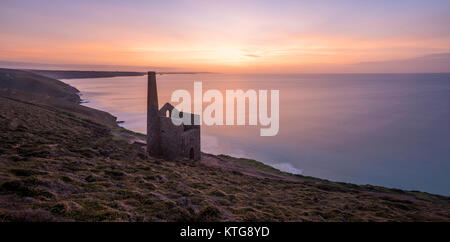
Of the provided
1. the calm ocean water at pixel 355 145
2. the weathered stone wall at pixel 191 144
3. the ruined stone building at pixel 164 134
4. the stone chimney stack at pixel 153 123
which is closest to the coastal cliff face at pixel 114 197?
the stone chimney stack at pixel 153 123

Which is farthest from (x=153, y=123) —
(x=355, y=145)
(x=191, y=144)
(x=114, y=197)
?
(x=355, y=145)

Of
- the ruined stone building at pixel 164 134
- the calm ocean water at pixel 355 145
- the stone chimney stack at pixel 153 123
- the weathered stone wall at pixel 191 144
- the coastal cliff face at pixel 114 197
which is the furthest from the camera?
the calm ocean water at pixel 355 145

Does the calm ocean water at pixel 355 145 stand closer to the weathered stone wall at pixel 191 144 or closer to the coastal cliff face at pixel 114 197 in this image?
the weathered stone wall at pixel 191 144

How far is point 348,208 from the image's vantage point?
13.2 metres

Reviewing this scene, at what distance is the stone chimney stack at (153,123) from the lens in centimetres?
1973

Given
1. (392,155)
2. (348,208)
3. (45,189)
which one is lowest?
(392,155)

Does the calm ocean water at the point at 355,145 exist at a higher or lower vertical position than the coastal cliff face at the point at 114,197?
lower

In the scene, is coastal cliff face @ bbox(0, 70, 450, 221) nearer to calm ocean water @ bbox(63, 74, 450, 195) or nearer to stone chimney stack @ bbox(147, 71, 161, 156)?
stone chimney stack @ bbox(147, 71, 161, 156)

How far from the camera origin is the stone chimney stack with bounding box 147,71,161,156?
19731mm

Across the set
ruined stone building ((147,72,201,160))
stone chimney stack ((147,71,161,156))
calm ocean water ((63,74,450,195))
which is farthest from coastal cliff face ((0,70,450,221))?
calm ocean water ((63,74,450,195))

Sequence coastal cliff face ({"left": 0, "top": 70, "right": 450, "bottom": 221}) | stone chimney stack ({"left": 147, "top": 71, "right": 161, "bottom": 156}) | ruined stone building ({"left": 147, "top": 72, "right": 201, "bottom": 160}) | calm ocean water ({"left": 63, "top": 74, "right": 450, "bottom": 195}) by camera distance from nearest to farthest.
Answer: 1. coastal cliff face ({"left": 0, "top": 70, "right": 450, "bottom": 221})
2. stone chimney stack ({"left": 147, "top": 71, "right": 161, "bottom": 156})
3. ruined stone building ({"left": 147, "top": 72, "right": 201, "bottom": 160})
4. calm ocean water ({"left": 63, "top": 74, "right": 450, "bottom": 195})
